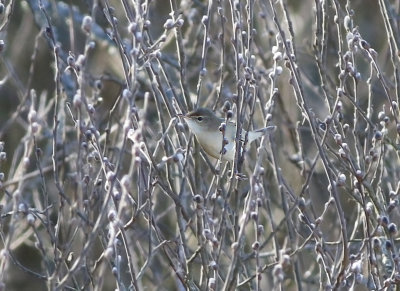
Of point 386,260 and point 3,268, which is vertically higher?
point 3,268

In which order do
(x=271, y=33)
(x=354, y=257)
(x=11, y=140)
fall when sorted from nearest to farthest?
(x=354, y=257)
(x=271, y=33)
(x=11, y=140)

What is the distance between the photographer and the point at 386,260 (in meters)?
4.48

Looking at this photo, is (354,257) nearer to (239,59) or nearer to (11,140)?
(239,59)

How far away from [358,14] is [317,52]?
7579mm

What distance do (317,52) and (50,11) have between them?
359cm

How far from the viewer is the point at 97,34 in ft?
25.0

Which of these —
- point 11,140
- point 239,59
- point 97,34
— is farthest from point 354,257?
point 11,140

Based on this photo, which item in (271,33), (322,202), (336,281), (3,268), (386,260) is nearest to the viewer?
(3,268)

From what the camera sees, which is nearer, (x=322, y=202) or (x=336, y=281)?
(x=336, y=281)


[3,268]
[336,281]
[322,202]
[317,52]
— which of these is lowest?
[322,202]

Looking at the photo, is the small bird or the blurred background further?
the small bird

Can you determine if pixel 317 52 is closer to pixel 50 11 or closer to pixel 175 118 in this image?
pixel 175 118

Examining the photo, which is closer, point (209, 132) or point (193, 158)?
point (193, 158)

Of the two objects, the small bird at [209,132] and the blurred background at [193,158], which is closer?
the blurred background at [193,158]
